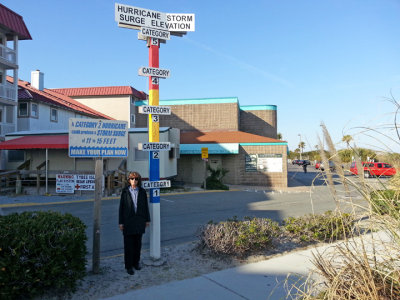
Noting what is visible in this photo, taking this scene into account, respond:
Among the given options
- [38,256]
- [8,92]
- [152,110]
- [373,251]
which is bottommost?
[38,256]

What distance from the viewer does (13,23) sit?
22.5 m

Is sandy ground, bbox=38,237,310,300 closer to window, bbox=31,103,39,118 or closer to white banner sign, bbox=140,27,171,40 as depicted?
white banner sign, bbox=140,27,171,40

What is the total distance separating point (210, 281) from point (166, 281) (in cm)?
66

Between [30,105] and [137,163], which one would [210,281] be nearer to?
[137,163]

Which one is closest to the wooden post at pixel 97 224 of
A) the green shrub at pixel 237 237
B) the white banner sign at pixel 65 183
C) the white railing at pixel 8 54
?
the green shrub at pixel 237 237

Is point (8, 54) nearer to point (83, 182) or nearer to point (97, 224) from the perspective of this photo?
point (83, 182)

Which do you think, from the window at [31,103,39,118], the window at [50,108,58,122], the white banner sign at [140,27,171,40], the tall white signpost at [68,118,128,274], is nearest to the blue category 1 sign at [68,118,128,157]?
the tall white signpost at [68,118,128,274]

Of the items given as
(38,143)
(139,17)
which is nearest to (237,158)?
(38,143)

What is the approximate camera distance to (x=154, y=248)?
210 inches

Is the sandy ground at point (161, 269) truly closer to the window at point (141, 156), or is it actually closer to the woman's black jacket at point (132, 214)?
the woman's black jacket at point (132, 214)

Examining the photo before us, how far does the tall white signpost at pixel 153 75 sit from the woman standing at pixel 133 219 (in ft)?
0.86

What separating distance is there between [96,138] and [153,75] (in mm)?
1503

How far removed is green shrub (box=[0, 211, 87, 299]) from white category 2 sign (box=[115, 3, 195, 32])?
11.9 feet

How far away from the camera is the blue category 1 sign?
16.3ft
